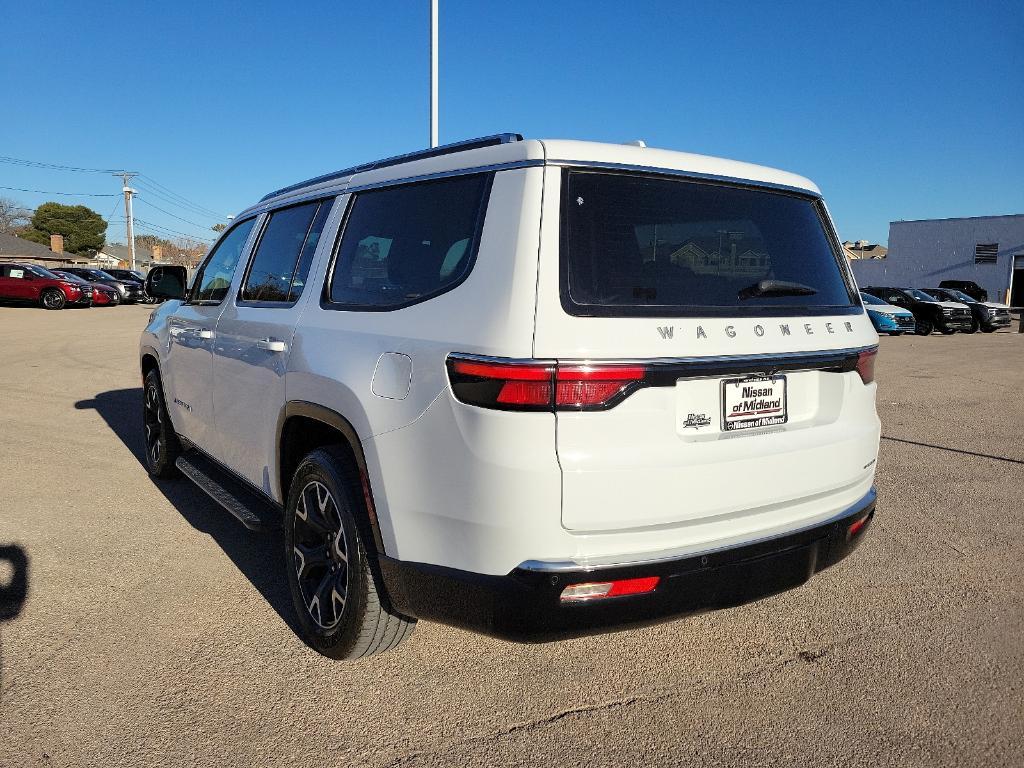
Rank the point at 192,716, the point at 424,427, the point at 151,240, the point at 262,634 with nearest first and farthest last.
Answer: the point at 424,427
the point at 192,716
the point at 262,634
the point at 151,240

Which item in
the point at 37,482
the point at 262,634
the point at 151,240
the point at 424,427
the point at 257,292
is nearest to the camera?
the point at 424,427

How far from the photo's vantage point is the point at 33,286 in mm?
28891

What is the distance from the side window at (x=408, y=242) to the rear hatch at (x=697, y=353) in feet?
1.08

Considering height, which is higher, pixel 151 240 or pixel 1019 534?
pixel 151 240

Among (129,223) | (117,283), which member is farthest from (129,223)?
(117,283)

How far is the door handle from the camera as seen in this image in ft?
10.5

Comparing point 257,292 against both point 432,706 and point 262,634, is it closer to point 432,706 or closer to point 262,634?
point 262,634

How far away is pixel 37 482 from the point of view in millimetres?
5418

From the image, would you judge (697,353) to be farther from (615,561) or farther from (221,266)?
(221,266)

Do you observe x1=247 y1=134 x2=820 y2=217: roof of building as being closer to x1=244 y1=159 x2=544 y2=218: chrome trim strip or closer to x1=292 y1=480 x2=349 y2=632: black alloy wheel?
x1=244 y1=159 x2=544 y2=218: chrome trim strip

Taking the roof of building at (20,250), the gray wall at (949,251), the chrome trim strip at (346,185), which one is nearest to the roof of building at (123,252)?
the roof of building at (20,250)

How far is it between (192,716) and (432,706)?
81cm

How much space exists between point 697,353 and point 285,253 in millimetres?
2087

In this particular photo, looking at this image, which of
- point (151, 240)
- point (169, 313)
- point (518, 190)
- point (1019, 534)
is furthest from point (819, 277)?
point (151, 240)
